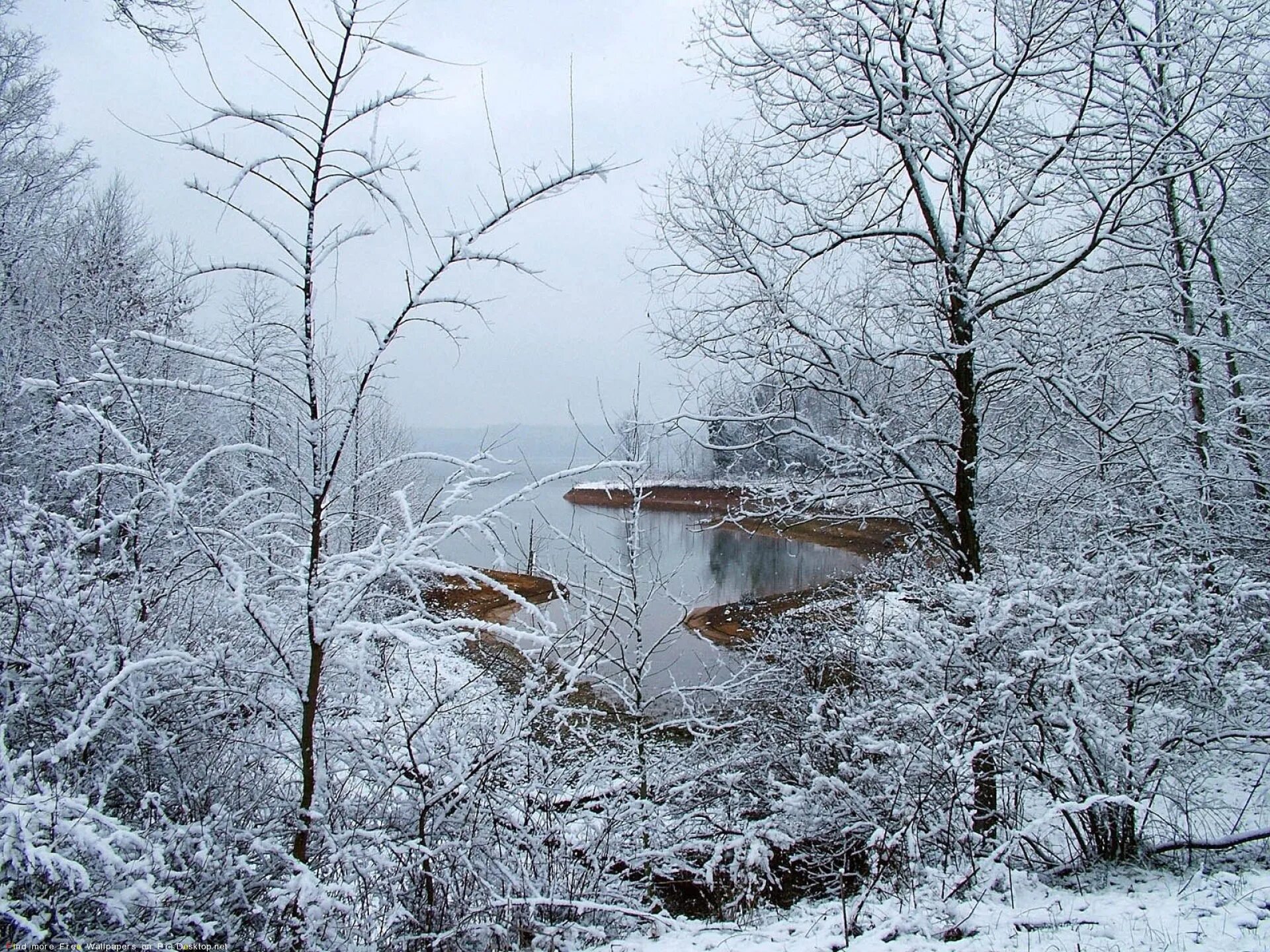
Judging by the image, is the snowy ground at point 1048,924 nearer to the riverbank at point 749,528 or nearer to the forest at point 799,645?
the forest at point 799,645

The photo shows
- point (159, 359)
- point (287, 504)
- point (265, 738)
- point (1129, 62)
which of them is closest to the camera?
point (287, 504)

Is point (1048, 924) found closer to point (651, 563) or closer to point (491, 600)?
point (651, 563)

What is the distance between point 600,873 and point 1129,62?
7.66 metres

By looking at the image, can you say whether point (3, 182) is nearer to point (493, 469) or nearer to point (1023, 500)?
point (493, 469)

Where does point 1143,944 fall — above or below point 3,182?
below

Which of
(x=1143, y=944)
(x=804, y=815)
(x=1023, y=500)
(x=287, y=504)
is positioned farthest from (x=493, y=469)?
(x=1023, y=500)

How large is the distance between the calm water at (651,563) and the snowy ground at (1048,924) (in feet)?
7.52

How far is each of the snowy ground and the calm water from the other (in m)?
2.29

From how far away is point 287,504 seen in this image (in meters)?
3.31

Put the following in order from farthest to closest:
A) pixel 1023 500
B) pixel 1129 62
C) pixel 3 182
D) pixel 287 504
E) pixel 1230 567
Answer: pixel 3 182 < pixel 1023 500 < pixel 1129 62 < pixel 1230 567 < pixel 287 504

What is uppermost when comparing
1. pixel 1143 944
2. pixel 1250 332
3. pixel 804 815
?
pixel 1250 332

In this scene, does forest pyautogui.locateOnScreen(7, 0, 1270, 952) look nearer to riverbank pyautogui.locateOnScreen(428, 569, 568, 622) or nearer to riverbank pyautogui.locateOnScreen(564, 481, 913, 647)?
riverbank pyautogui.locateOnScreen(564, 481, 913, 647)

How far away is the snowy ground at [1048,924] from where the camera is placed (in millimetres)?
2992

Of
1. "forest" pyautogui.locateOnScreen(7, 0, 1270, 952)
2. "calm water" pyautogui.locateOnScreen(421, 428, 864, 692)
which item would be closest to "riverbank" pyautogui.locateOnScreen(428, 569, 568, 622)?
"calm water" pyautogui.locateOnScreen(421, 428, 864, 692)
